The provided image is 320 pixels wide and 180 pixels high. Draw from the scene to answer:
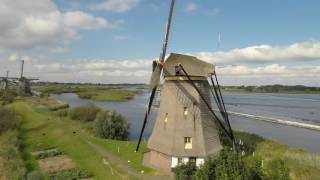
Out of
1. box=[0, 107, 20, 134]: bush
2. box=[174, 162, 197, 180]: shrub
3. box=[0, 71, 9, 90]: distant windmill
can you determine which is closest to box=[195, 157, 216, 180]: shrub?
box=[174, 162, 197, 180]: shrub

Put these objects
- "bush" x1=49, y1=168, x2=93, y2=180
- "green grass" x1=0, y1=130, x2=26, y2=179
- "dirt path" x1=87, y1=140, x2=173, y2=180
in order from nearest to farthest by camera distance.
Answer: "dirt path" x1=87, y1=140, x2=173, y2=180
"bush" x1=49, y1=168, x2=93, y2=180
"green grass" x1=0, y1=130, x2=26, y2=179

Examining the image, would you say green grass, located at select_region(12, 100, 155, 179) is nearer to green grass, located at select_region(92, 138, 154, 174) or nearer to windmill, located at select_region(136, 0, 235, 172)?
green grass, located at select_region(92, 138, 154, 174)

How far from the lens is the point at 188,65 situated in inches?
1052

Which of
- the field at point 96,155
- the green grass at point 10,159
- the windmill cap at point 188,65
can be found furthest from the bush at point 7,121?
the windmill cap at point 188,65

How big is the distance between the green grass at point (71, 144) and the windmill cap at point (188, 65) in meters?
8.02

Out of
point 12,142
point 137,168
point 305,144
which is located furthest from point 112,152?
point 305,144

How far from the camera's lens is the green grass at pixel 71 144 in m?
29.1

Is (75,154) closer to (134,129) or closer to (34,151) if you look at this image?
(34,151)

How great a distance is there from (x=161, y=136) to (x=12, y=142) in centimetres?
1896

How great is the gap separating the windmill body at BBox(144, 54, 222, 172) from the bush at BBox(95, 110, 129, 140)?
1718 cm

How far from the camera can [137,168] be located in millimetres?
27812

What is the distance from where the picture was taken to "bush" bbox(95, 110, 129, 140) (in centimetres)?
4412

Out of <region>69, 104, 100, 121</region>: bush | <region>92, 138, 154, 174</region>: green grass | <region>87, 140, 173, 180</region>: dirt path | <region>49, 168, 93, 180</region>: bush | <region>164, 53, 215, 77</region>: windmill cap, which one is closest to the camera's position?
→ <region>87, 140, 173, 180</region>: dirt path

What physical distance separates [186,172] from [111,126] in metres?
25.0
